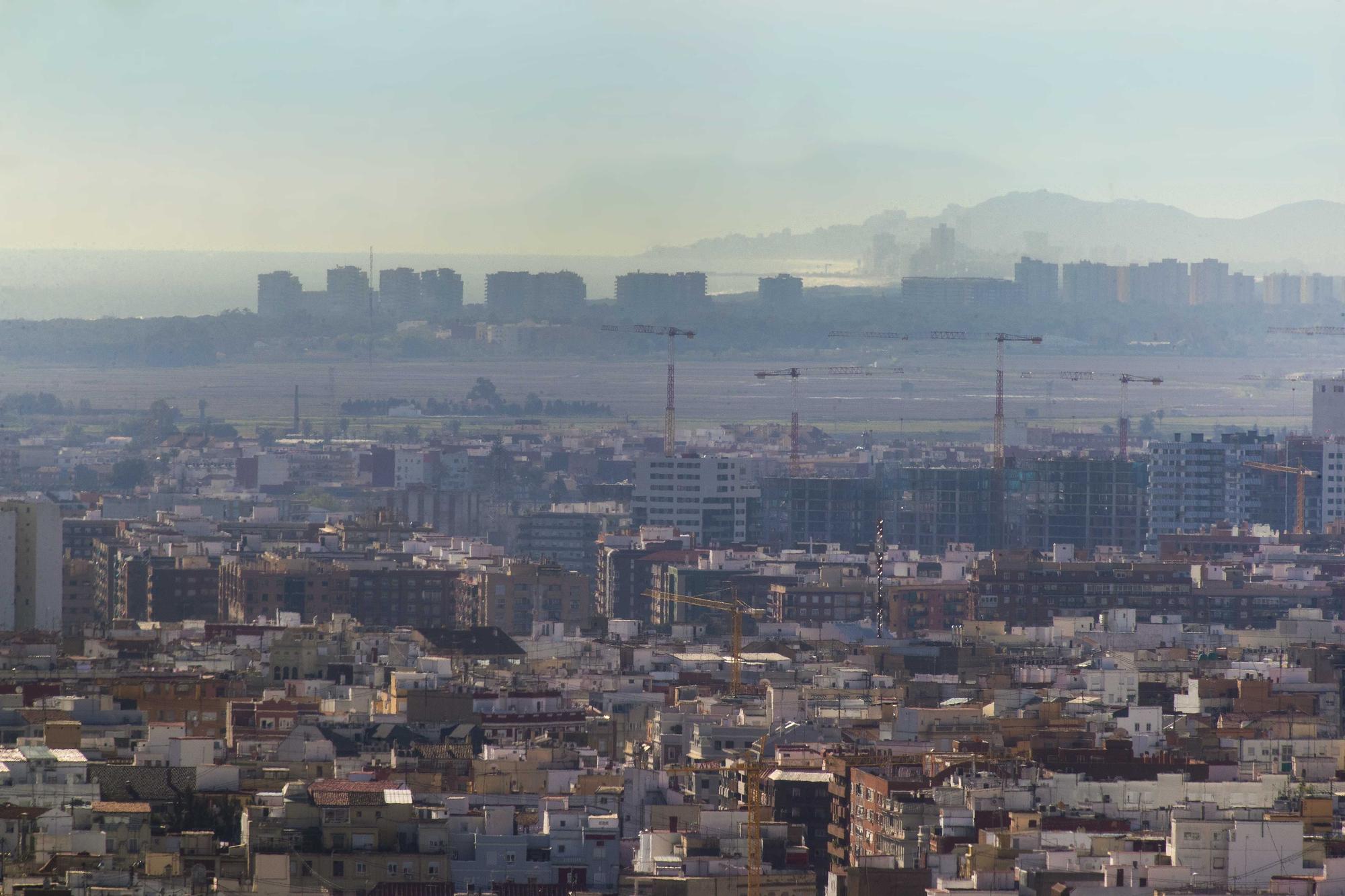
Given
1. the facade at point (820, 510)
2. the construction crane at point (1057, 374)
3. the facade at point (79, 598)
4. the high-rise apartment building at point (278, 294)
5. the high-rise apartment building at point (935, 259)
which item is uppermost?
the high-rise apartment building at point (935, 259)

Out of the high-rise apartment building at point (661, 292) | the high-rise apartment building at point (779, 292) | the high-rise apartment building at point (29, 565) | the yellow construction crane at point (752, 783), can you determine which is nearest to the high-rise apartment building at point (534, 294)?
the high-rise apartment building at point (661, 292)

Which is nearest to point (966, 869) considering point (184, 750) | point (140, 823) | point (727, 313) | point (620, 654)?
point (140, 823)

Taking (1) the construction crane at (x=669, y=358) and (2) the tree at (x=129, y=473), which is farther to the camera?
(1) the construction crane at (x=669, y=358)

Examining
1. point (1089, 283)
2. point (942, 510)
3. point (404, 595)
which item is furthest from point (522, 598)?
point (1089, 283)

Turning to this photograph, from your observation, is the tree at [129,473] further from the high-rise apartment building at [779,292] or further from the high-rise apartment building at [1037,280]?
the high-rise apartment building at [1037,280]

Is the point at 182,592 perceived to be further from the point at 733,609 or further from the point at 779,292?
the point at 779,292

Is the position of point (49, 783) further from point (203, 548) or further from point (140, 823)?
point (203, 548)
